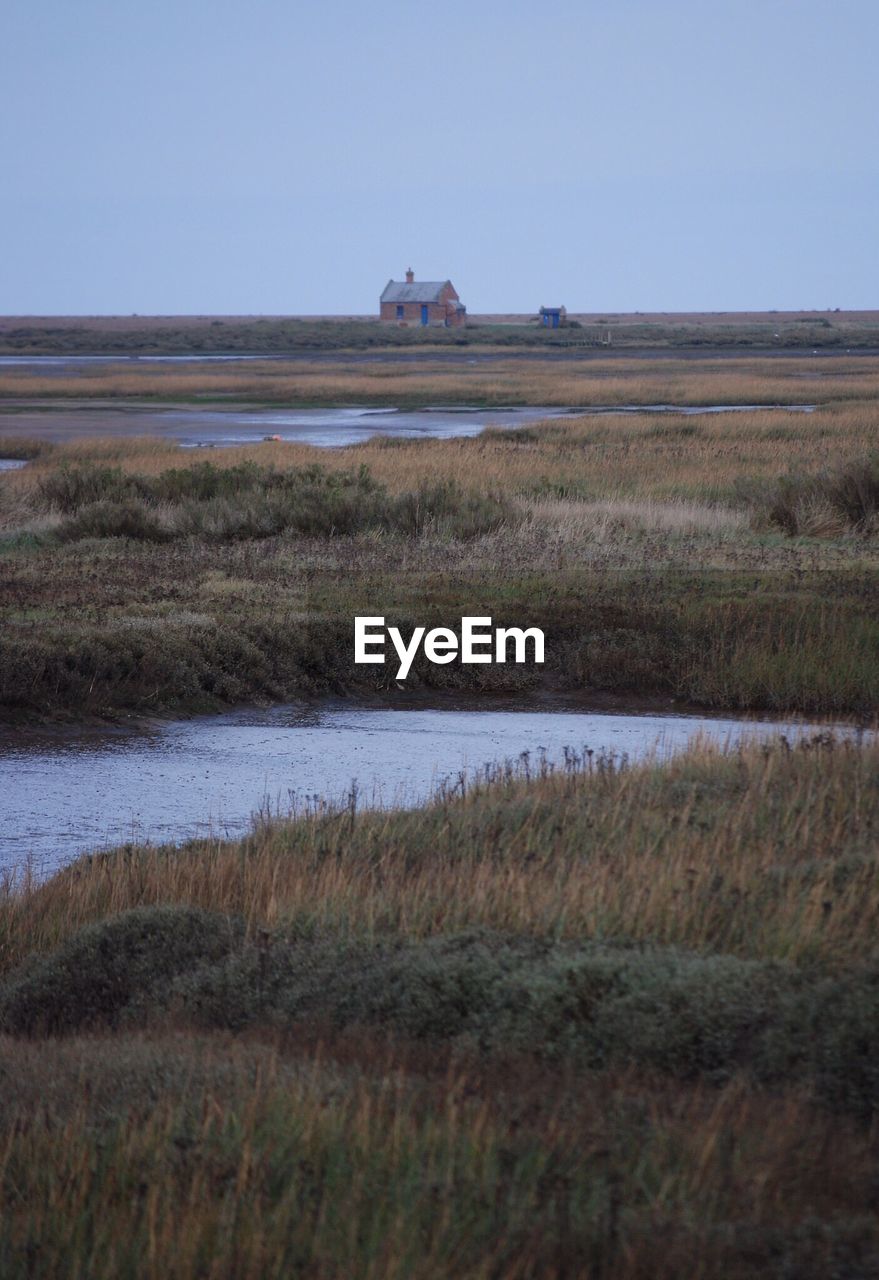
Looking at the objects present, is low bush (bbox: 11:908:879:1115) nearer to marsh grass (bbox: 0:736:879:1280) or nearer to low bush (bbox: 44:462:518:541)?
marsh grass (bbox: 0:736:879:1280)

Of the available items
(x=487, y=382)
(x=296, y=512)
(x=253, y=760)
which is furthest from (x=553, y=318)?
(x=253, y=760)

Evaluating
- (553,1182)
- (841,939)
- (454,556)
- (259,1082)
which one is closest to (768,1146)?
(553,1182)

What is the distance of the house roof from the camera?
15000 centimetres

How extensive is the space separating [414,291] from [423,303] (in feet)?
6.96

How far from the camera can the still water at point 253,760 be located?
11258mm

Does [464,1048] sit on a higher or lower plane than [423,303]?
lower

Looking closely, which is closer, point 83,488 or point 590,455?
point 83,488

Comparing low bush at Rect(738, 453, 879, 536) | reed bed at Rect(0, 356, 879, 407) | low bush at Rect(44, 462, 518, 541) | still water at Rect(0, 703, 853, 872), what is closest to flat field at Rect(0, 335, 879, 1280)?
still water at Rect(0, 703, 853, 872)

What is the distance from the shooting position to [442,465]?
30.2 m

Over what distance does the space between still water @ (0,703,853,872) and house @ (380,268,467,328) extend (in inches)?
5458

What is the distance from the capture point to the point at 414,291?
151250mm

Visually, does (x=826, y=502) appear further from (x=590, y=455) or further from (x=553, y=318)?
(x=553, y=318)

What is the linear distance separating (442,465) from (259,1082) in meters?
25.8

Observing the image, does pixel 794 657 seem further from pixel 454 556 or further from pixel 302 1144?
pixel 302 1144
